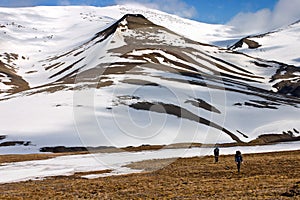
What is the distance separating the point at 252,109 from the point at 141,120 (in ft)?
165

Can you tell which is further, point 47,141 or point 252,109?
point 252,109

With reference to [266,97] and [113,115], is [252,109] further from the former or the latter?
[113,115]

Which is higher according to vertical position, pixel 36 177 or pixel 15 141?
pixel 15 141

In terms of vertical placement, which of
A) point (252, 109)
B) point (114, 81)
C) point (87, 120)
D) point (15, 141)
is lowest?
point (15, 141)

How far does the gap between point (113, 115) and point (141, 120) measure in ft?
26.3

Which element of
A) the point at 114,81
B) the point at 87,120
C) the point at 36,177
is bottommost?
the point at 36,177

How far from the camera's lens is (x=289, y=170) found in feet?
108

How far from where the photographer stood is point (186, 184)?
1101 inches

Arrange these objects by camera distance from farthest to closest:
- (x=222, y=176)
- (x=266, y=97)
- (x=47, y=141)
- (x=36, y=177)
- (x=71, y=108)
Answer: (x=266, y=97), (x=71, y=108), (x=47, y=141), (x=36, y=177), (x=222, y=176)

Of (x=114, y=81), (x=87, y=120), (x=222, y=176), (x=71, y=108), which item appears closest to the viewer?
(x=222, y=176)

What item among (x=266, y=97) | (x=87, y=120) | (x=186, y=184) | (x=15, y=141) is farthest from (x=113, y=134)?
(x=266, y=97)

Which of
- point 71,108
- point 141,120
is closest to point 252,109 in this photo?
point 141,120

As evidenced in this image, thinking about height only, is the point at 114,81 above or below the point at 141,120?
above

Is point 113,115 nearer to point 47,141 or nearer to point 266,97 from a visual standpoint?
point 47,141
